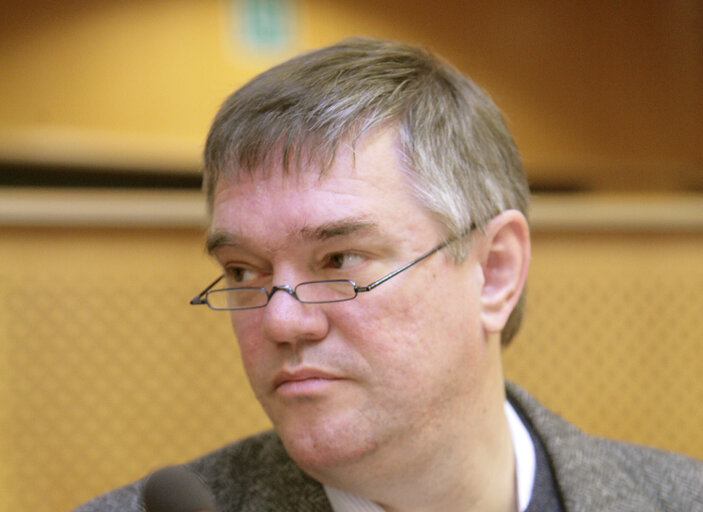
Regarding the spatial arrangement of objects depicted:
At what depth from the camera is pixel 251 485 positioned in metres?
1.39

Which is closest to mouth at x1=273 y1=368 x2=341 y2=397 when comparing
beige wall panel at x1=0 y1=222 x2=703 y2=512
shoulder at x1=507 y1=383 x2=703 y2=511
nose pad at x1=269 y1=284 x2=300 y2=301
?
nose pad at x1=269 y1=284 x2=300 y2=301

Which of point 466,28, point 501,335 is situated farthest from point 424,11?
point 501,335

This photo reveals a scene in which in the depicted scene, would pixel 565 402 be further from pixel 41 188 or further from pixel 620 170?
pixel 41 188

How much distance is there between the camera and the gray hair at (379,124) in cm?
126

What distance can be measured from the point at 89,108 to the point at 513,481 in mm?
2596

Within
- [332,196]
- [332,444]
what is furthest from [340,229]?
[332,444]

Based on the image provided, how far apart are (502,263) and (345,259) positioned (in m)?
0.34

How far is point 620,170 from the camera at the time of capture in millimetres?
4188

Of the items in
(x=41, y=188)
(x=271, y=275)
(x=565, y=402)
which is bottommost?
(x=565, y=402)

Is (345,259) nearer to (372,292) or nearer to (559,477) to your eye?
(372,292)

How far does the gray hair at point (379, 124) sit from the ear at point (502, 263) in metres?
0.03

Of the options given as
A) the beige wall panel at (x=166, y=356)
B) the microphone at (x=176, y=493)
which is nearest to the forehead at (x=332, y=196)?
the microphone at (x=176, y=493)

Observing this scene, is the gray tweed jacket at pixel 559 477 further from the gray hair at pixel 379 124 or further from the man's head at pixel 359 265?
the gray hair at pixel 379 124

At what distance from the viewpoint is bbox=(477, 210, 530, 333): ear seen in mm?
1392
